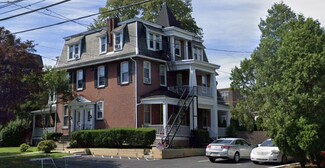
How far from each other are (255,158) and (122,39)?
16460mm

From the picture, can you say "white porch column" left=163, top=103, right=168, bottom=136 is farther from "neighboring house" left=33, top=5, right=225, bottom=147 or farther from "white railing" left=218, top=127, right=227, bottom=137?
"white railing" left=218, top=127, right=227, bottom=137

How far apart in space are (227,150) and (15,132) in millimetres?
24356

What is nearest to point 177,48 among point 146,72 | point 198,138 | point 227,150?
point 146,72

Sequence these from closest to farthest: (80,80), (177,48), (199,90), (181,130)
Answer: (181,130)
(199,90)
(177,48)
(80,80)

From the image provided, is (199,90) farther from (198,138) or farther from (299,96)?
(299,96)

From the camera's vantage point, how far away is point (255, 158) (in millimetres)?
23094

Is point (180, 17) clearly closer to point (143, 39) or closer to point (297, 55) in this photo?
point (143, 39)

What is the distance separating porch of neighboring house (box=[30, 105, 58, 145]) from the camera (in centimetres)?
3894

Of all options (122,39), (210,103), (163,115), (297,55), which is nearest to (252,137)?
(210,103)

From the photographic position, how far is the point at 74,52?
38.9 m

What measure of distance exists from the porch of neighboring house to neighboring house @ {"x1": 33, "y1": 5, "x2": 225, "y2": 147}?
121 centimetres

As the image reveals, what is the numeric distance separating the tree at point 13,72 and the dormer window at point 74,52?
1430cm

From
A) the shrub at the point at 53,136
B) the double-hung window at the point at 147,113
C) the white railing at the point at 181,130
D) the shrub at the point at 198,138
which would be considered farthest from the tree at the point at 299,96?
the shrub at the point at 53,136

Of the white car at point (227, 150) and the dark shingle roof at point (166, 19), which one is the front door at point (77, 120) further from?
the white car at point (227, 150)
